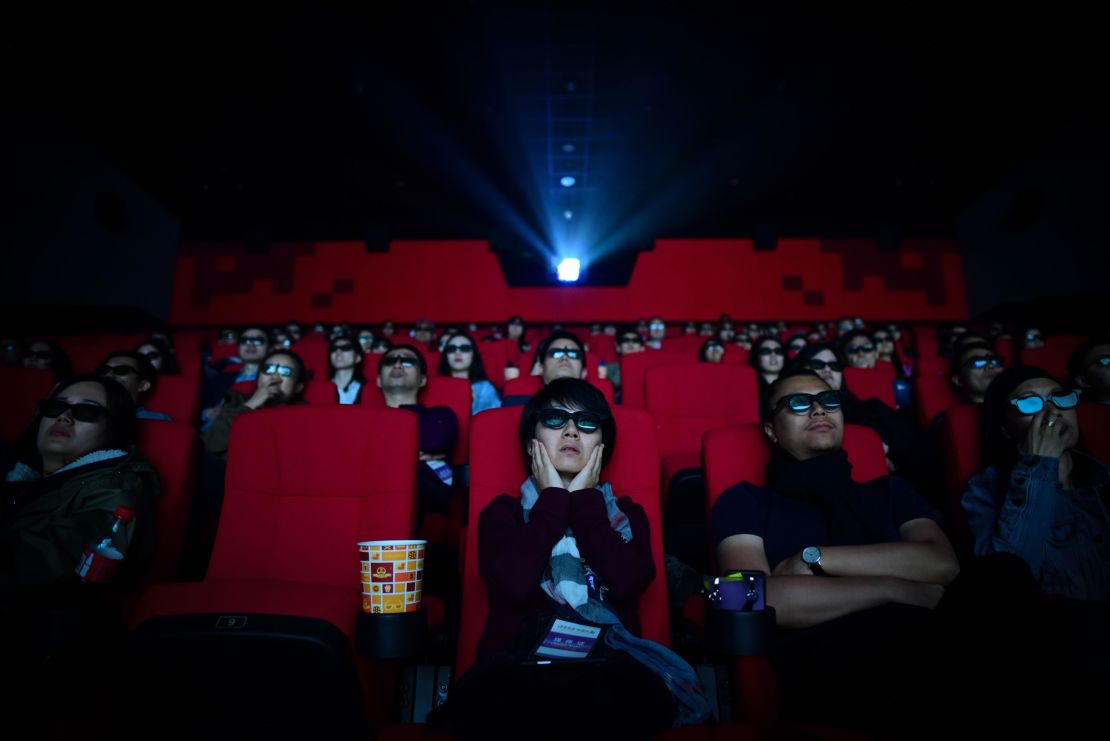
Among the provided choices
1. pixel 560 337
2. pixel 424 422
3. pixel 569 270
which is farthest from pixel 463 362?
pixel 569 270

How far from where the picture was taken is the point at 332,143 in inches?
270

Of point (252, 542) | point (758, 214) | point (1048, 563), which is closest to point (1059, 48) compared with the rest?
point (758, 214)

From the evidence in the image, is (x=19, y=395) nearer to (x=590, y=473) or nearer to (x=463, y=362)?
(x=463, y=362)

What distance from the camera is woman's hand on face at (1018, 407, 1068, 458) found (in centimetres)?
163

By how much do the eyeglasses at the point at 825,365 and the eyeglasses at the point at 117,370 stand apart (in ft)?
10.4

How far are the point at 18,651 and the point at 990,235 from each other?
1043 cm

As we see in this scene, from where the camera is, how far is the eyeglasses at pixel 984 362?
282 centimetres

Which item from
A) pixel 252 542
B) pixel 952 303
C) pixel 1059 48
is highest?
pixel 1059 48

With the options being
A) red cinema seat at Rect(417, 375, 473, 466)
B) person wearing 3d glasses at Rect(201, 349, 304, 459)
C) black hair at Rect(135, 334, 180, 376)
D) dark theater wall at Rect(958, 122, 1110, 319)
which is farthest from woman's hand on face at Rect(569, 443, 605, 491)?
dark theater wall at Rect(958, 122, 1110, 319)

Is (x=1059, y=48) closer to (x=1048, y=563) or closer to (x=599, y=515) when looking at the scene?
(x=1048, y=563)

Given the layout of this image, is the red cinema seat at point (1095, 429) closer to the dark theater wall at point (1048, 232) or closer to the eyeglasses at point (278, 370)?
the eyeglasses at point (278, 370)

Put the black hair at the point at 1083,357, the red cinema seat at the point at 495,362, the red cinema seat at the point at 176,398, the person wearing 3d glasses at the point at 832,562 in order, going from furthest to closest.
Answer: the red cinema seat at the point at 495,362, the red cinema seat at the point at 176,398, the black hair at the point at 1083,357, the person wearing 3d glasses at the point at 832,562

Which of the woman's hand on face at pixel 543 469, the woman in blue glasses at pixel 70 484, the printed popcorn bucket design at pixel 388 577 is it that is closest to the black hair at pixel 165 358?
the woman in blue glasses at pixel 70 484

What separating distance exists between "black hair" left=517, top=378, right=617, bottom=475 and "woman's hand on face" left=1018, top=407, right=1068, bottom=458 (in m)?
1.18
